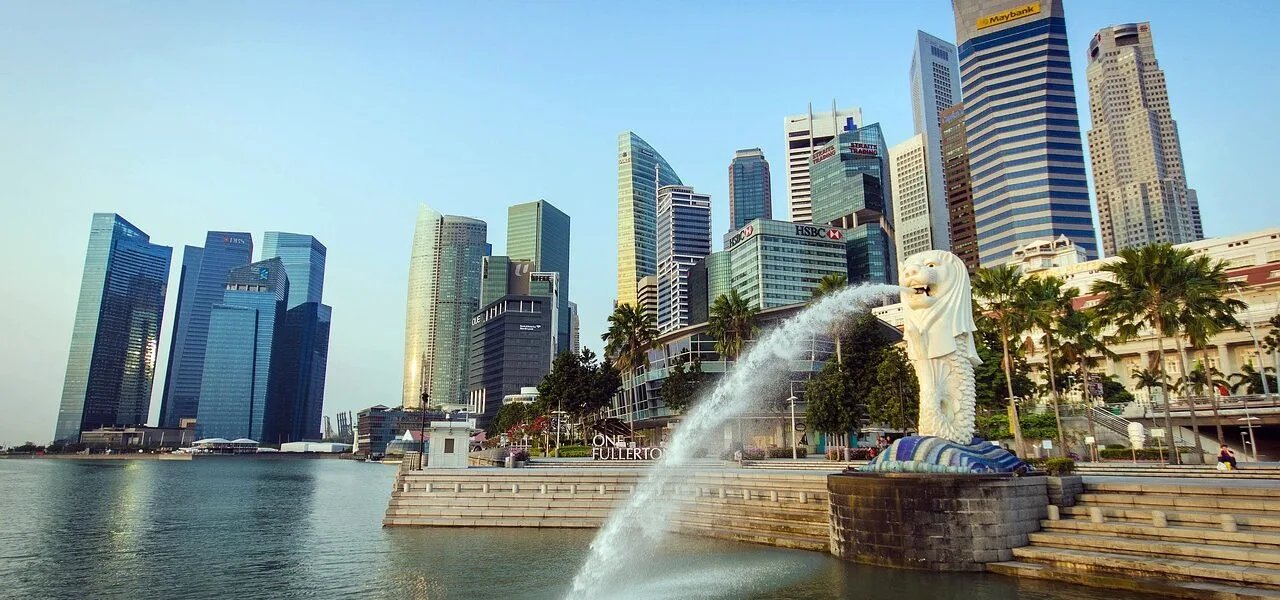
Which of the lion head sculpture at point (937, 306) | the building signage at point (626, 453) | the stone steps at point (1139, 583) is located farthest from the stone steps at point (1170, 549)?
the building signage at point (626, 453)

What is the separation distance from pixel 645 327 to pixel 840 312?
76.1 ft

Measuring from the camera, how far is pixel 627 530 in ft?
98.1

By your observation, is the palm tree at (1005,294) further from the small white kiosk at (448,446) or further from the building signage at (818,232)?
the building signage at (818,232)

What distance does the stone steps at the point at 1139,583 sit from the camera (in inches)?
603

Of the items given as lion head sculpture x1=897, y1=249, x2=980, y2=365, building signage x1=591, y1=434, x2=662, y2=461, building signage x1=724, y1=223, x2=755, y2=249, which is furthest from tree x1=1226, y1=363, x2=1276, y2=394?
building signage x1=724, y1=223, x2=755, y2=249

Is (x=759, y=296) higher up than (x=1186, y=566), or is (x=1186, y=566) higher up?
(x=759, y=296)

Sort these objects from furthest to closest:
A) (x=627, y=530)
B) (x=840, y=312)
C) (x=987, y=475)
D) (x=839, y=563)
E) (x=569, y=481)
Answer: (x=840, y=312) < (x=569, y=481) < (x=627, y=530) < (x=839, y=563) < (x=987, y=475)

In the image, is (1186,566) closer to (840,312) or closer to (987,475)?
(987,475)

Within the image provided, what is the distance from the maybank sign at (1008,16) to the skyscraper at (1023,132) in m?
0.23

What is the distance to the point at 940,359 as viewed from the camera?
75.9ft

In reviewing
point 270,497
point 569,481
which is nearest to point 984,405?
point 569,481

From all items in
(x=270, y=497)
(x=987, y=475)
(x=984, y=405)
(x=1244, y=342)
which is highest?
(x=1244, y=342)

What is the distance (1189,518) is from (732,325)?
46008mm

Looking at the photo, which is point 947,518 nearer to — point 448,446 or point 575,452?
point 448,446
